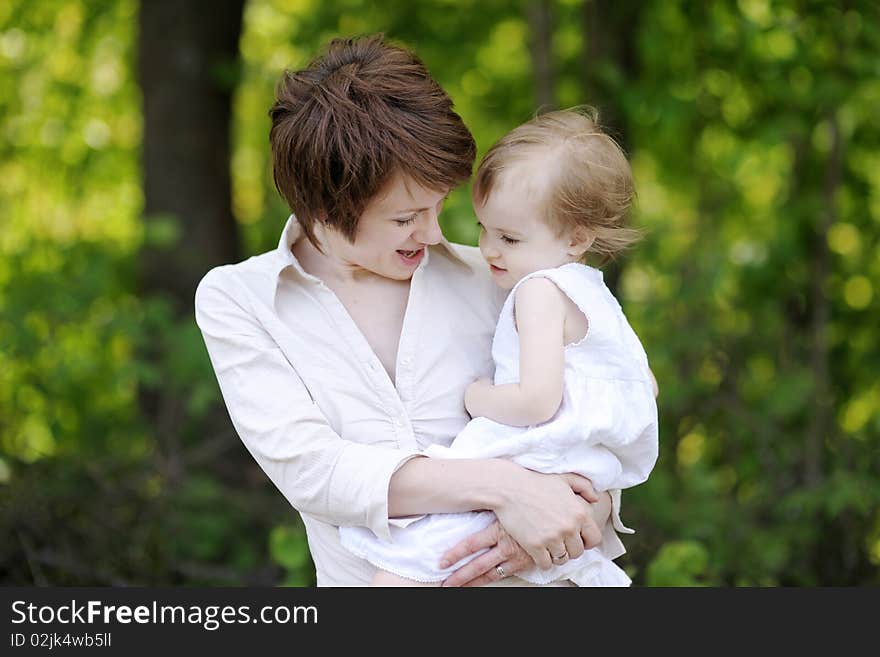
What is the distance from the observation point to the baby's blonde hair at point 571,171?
194cm

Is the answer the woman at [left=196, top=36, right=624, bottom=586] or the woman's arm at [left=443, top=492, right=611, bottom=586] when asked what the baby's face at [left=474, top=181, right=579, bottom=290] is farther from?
the woman's arm at [left=443, top=492, right=611, bottom=586]

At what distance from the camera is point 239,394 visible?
76.0 inches

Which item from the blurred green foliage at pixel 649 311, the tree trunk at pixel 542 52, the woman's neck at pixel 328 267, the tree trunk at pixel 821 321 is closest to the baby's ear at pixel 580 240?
the woman's neck at pixel 328 267

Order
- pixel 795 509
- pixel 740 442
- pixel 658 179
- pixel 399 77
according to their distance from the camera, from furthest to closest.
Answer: pixel 658 179, pixel 740 442, pixel 795 509, pixel 399 77

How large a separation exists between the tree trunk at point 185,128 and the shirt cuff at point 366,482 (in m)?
2.98

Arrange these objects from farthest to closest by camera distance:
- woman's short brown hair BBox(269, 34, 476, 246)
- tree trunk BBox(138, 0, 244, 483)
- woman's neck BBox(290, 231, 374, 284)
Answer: tree trunk BBox(138, 0, 244, 483), woman's neck BBox(290, 231, 374, 284), woman's short brown hair BBox(269, 34, 476, 246)

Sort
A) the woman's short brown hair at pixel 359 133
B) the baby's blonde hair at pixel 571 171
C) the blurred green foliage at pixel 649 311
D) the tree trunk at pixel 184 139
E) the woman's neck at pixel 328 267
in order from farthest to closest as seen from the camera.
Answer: the tree trunk at pixel 184 139 < the blurred green foliage at pixel 649 311 < the woman's neck at pixel 328 267 < the baby's blonde hair at pixel 571 171 < the woman's short brown hair at pixel 359 133

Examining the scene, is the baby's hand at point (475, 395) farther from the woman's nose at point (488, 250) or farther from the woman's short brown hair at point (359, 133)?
the woman's short brown hair at point (359, 133)

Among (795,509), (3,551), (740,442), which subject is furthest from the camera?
(740,442)

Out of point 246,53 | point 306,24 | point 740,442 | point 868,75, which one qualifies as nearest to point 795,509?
point 740,442

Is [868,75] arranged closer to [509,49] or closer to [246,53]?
[509,49]

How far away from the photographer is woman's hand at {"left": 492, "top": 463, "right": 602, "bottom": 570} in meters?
1.88

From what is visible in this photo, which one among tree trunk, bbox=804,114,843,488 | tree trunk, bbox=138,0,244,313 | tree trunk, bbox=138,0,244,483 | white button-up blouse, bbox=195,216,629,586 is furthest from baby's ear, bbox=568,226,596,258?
tree trunk, bbox=138,0,244,313

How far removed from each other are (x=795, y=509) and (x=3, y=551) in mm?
3007
